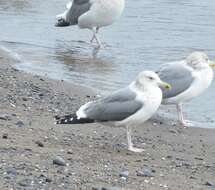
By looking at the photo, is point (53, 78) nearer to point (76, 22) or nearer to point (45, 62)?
point (45, 62)

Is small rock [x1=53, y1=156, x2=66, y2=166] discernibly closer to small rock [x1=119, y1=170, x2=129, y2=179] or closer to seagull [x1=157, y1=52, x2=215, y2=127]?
small rock [x1=119, y1=170, x2=129, y2=179]

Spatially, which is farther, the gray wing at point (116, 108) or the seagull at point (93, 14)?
the seagull at point (93, 14)

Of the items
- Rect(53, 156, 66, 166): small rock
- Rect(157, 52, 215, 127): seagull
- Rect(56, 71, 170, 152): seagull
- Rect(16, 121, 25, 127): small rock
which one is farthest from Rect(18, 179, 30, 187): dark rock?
Rect(157, 52, 215, 127): seagull

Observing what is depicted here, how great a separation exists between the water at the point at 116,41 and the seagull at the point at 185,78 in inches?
16.5

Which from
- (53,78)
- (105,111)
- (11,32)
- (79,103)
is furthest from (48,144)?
(11,32)

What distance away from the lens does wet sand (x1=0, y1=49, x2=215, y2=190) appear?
6.48 metres

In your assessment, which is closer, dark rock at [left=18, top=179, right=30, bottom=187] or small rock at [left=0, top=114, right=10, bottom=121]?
dark rock at [left=18, top=179, right=30, bottom=187]

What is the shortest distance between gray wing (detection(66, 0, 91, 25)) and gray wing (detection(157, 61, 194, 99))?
23.1 feet

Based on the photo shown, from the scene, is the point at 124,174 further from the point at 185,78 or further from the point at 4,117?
the point at 185,78

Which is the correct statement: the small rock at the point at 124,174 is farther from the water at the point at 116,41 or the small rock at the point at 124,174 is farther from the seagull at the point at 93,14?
the seagull at the point at 93,14

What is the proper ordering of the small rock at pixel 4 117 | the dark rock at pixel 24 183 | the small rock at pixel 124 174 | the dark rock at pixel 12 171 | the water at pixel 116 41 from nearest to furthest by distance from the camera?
the dark rock at pixel 24 183 → the dark rock at pixel 12 171 → the small rock at pixel 124 174 → the small rock at pixel 4 117 → the water at pixel 116 41

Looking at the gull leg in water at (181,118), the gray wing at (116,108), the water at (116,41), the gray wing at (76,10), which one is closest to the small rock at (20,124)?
the gray wing at (116,108)

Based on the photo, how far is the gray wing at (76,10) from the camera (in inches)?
661

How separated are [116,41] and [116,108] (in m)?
8.22
